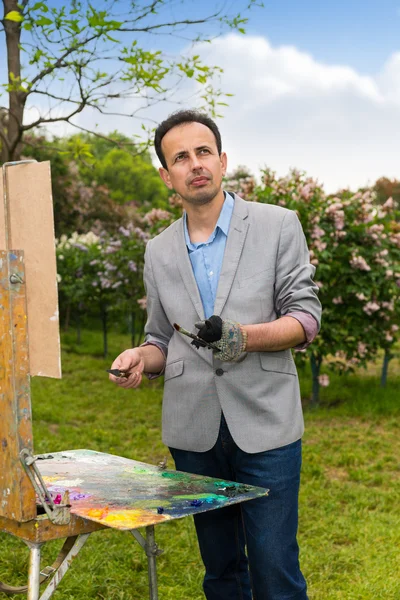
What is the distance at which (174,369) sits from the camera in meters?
2.73

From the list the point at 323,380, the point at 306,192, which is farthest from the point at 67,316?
the point at 306,192

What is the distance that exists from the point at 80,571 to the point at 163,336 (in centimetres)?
183

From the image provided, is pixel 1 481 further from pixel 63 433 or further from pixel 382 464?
pixel 63 433

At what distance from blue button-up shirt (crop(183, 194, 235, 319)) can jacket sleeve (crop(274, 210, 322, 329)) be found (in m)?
0.22

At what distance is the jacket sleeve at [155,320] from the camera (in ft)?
9.59

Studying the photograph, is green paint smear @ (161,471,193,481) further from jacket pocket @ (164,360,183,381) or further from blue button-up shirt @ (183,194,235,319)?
Answer: blue button-up shirt @ (183,194,235,319)

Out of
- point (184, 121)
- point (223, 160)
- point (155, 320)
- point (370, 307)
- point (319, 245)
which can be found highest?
point (319, 245)

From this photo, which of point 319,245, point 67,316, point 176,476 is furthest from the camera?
point 67,316

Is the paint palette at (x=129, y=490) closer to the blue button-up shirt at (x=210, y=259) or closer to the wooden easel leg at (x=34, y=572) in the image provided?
the wooden easel leg at (x=34, y=572)

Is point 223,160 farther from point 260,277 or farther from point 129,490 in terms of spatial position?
point 129,490

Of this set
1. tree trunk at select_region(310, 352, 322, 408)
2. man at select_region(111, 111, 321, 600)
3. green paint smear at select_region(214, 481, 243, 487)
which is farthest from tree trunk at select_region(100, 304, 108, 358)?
green paint smear at select_region(214, 481, 243, 487)

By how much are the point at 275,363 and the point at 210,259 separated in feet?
1.50

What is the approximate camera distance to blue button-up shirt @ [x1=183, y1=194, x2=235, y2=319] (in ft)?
8.94

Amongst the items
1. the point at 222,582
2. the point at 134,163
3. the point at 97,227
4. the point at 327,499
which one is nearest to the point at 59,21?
the point at 327,499
